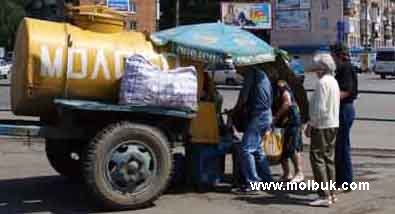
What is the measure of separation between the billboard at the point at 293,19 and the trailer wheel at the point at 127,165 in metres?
100

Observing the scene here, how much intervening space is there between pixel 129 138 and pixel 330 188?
2.32m

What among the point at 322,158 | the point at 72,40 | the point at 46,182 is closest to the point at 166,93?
the point at 72,40

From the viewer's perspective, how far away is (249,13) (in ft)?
303

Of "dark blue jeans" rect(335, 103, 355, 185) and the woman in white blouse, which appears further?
"dark blue jeans" rect(335, 103, 355, 185)

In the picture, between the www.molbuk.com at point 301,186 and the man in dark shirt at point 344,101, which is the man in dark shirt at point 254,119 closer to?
the www.molbuk.com at point 301,186

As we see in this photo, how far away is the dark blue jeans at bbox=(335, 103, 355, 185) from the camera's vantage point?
9.76 meters

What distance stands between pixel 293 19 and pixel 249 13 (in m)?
17.2

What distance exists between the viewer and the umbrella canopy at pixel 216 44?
9383 millimetres

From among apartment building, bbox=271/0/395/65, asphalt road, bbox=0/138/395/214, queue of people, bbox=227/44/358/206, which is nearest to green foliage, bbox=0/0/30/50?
apartment building, bbox=271/0/395/65

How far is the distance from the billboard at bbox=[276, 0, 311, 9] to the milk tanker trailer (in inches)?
3848

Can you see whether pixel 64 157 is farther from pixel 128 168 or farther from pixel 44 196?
pixel 128 168

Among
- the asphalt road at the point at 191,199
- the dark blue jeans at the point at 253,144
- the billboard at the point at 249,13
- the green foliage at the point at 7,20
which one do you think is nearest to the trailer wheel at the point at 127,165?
the asphalt road at the point at 191,199

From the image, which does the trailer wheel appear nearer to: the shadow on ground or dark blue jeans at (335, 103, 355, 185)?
the shadow on ground

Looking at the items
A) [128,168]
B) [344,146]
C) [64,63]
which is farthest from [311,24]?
[64,63]
